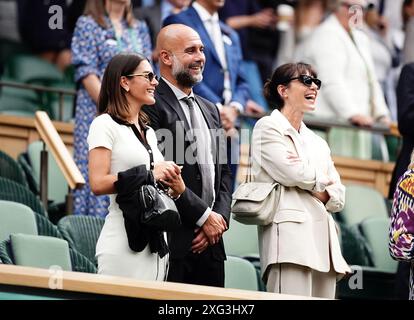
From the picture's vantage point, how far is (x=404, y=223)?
790 centimetres

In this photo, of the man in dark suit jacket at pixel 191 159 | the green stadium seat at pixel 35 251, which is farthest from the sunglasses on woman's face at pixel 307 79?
the green stadium seat at pixel 35 251

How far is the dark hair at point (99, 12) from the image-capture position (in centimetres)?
1034

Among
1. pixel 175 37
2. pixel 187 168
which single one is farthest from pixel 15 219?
pixel 175 37

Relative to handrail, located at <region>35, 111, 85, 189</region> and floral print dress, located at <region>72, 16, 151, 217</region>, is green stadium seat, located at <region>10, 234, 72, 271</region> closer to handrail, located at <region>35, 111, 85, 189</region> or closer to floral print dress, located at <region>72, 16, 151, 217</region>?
handrail, located at <region>35, 111, 85, 189</region>

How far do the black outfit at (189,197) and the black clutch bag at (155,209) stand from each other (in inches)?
13.9

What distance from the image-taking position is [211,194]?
27.7ft

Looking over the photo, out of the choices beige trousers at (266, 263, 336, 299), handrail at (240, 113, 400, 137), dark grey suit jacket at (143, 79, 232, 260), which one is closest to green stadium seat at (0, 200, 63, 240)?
dark grey suit jacket at (143, 79, 232, 260)

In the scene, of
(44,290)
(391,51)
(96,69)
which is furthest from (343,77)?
(44,290)

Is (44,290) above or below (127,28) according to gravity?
below

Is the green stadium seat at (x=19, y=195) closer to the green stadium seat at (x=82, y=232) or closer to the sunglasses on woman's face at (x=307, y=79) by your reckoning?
the green stadium seat at (x=82, y=232)

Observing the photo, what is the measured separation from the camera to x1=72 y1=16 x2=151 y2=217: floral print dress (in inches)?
404

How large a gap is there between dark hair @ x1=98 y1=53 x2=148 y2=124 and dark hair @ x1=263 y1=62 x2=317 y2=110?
102 cm
